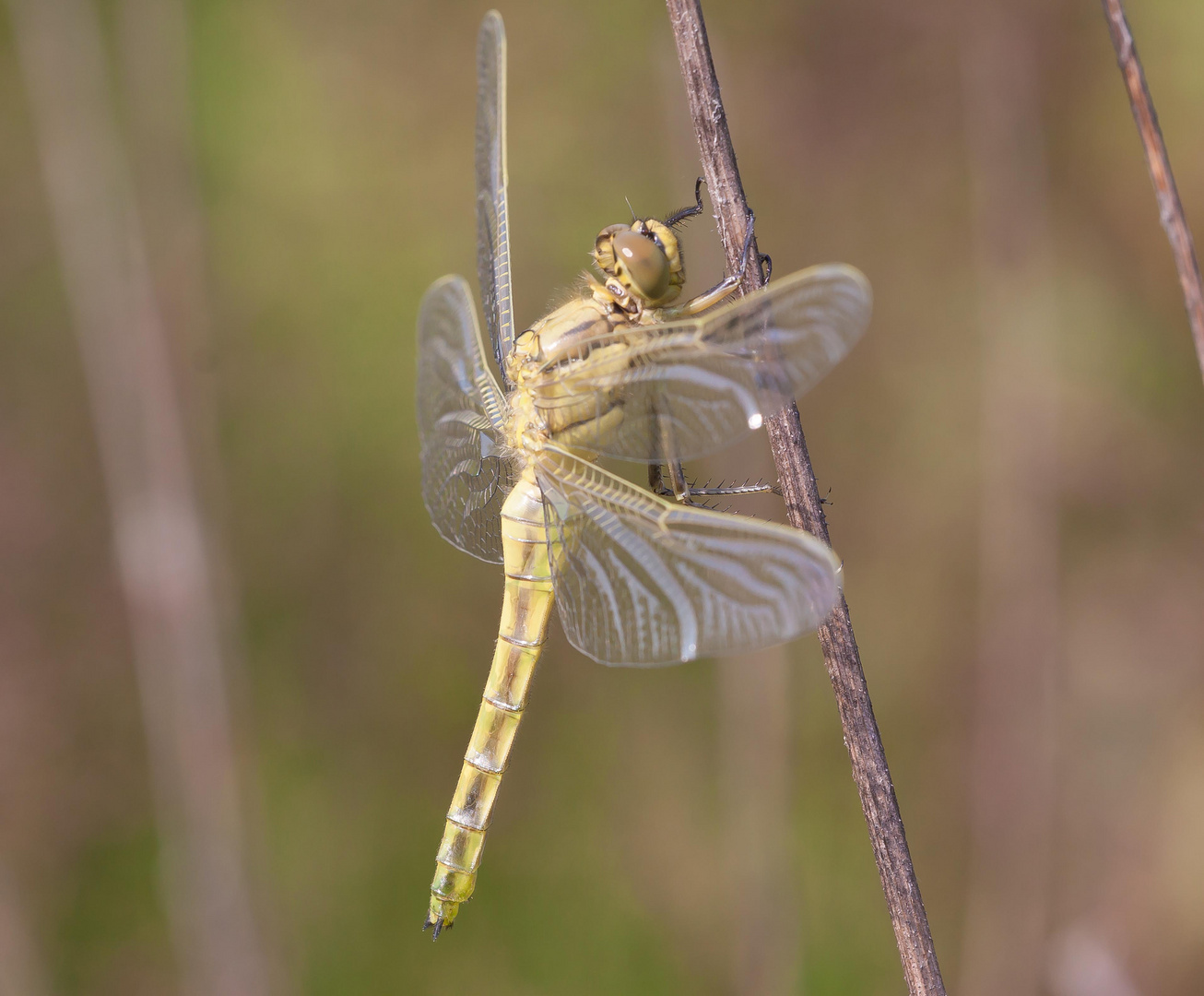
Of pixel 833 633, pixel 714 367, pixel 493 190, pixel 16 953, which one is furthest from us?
pixel 16 953

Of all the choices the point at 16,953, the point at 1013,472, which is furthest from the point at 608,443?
the point at 16,953

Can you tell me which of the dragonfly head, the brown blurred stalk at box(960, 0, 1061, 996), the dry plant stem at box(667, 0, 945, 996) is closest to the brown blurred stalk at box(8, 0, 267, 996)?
the dragonfly head

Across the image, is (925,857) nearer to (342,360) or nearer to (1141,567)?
(1141,567)

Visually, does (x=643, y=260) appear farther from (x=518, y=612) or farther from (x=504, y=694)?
(x=504, y=694)

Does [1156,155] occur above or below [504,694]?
above

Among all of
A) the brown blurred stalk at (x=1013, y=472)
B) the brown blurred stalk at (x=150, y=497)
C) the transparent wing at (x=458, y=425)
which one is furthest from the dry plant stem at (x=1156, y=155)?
the brown blurred stalk at (x=150, y=497)

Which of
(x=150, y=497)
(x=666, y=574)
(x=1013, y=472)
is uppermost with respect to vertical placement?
(x=150, y=497)

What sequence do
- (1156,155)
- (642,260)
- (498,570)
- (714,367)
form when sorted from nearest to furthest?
(1156,155) → (714,367) → (642,260) → (498,570)

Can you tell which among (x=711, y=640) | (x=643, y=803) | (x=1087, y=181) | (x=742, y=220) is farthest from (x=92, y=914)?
(x=1087, y=181)
